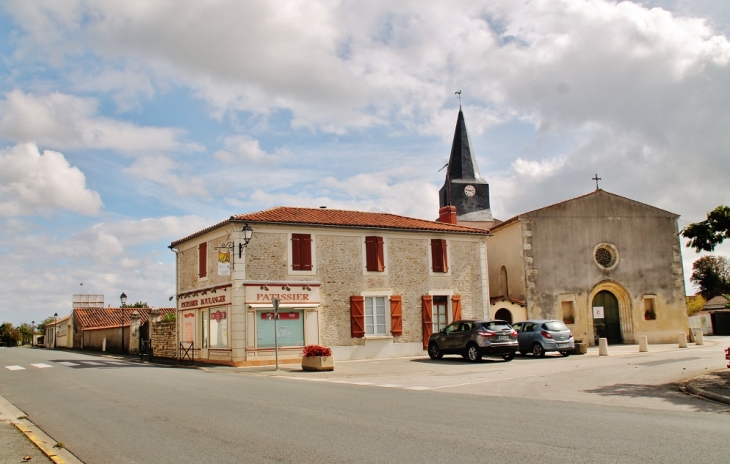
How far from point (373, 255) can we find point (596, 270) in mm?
12495

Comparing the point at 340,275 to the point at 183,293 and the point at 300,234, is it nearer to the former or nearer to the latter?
the point at 300,234

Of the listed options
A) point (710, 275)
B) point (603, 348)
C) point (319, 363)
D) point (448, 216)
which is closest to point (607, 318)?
point (603, 348)

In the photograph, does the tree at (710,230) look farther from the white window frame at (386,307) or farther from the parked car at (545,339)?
the white window frame at (386,307)

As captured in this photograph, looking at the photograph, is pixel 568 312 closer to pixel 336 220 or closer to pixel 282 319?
pixel 336 220

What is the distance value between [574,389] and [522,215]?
1872 centimetres

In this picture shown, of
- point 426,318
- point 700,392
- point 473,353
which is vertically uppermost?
point 426,318

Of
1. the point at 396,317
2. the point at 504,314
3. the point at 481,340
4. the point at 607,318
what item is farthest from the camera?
the point at 607,318

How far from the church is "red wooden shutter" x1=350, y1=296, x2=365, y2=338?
7555mm

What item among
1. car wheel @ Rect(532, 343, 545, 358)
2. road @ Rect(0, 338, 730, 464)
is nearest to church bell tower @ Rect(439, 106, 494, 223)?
car wheel @ Rect(532, 343, 545, 358)

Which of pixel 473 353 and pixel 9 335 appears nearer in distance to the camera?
pixel 473 353

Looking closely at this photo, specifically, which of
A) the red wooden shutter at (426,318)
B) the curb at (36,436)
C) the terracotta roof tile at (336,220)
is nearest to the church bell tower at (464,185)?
the terracotta roof tile at (336,220)

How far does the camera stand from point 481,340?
68.9 feet

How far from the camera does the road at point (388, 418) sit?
680cm

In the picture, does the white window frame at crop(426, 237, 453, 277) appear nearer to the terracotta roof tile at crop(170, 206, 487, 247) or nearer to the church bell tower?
the terracotta roof tile at crop(170, 206, 487, 247)
